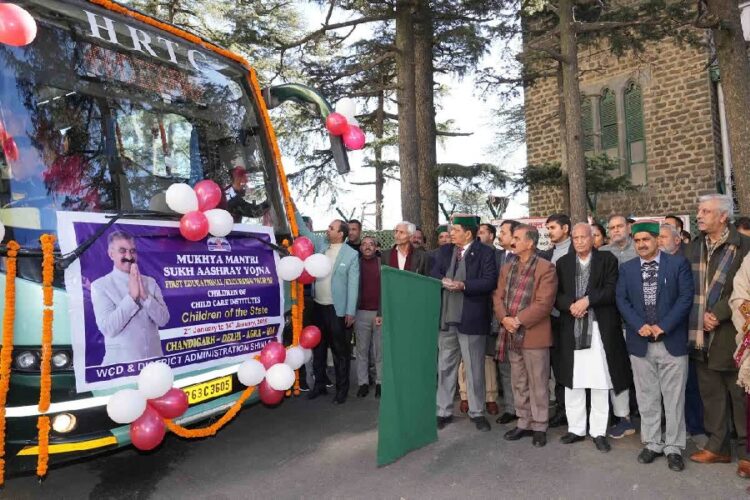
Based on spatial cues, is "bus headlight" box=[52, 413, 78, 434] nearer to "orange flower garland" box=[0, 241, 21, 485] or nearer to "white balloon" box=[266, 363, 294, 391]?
"orange flower garland" box=[0, 241, 21, 485]

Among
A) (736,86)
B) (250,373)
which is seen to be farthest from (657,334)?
(736,86)

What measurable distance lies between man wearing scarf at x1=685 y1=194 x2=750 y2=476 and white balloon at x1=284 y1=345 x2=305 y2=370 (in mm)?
3040

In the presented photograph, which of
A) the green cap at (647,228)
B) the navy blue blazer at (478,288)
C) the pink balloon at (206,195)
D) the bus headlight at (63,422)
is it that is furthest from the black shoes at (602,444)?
the bus headlight at (63,422)

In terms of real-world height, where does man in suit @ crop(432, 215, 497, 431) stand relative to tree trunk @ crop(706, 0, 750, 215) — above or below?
below

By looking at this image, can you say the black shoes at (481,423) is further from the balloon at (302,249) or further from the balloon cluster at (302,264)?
the balloon at (302,249)

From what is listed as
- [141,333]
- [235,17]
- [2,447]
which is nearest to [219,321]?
[141,333]

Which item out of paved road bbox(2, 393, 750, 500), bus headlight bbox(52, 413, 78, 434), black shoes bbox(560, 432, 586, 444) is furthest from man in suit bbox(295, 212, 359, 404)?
bus headlight bbox(52, 413, 78, 434)

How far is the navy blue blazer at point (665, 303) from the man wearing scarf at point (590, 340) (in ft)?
0.60

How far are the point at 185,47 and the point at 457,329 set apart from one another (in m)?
3.38

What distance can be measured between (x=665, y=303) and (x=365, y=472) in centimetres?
259

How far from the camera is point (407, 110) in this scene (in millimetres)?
10992

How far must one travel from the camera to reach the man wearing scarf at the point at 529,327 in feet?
15.9

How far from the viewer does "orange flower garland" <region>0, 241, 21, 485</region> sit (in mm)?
3066

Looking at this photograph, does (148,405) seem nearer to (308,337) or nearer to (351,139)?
(308,337)
